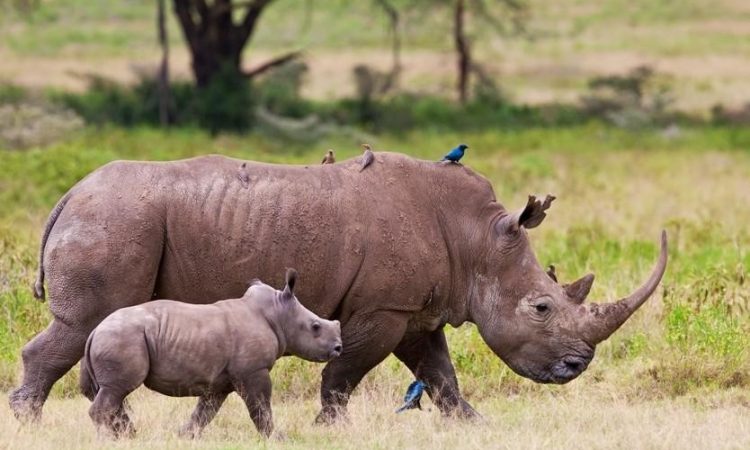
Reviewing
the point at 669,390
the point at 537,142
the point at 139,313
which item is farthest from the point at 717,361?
the point at 537,142

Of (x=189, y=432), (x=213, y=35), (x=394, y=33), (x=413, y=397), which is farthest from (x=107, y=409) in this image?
(x=394, y=33)

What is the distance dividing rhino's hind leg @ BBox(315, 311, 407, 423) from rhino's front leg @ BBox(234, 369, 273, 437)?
34.4 inches

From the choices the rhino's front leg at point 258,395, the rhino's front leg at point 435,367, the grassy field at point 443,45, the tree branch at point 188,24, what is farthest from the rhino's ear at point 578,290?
the grassy field at point 443,45

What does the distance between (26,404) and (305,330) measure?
5.26ft

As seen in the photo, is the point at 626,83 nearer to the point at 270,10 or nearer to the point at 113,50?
the point at 113,50

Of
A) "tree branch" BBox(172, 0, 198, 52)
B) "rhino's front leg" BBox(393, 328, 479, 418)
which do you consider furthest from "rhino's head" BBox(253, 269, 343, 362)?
"tree branch" BBox(172, 0, 198, 52)

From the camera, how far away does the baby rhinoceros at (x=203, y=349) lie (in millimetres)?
7867

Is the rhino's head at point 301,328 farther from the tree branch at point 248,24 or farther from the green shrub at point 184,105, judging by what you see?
the tree branch at point 248,24

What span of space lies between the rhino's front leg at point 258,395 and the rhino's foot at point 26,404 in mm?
1200

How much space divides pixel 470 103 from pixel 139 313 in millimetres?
27733

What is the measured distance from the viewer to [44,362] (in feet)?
28.1

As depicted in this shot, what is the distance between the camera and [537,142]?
90.6ft

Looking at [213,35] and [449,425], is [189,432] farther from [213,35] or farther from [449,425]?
[213,35]

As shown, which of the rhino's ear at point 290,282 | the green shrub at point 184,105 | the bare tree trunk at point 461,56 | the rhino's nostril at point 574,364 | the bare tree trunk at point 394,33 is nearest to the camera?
the rhino's ear at point 290,282
